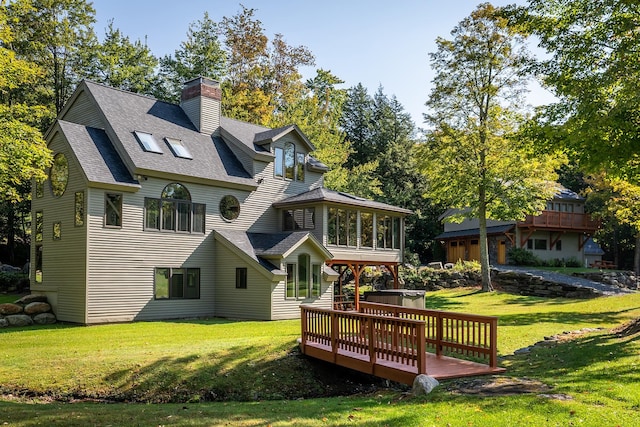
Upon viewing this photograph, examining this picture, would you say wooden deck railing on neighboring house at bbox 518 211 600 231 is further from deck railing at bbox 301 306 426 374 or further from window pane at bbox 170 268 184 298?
deck railing at bbox 301 306 426 374

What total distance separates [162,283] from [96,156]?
5261mm

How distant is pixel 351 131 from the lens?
189ft

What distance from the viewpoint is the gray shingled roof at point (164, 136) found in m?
20.3

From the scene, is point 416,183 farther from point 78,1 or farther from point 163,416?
point 163,416

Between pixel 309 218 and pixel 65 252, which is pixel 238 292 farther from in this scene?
pixel 65 252

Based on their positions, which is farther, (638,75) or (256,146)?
(256,146)

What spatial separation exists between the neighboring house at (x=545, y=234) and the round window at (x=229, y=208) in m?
21.6

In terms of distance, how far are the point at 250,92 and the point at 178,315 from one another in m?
20.8

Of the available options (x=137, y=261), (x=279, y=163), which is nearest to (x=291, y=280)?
(x=137, y=261)

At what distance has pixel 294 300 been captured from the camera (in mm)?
21062

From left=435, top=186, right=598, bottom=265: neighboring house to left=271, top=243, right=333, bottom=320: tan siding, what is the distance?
19242 millimetres

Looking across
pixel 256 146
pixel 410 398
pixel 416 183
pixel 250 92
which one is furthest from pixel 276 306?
pixel 416 183

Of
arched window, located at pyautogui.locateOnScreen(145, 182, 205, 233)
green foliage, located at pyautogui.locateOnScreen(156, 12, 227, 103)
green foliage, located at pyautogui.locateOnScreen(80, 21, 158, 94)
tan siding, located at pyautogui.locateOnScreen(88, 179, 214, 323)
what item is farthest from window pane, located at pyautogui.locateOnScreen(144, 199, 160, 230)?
green foliage, located at pyautogui.locateOnScreen(156, 12, 227, 103)

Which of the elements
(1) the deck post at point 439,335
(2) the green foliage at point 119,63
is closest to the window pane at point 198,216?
(1) the deck post at point 439,335
